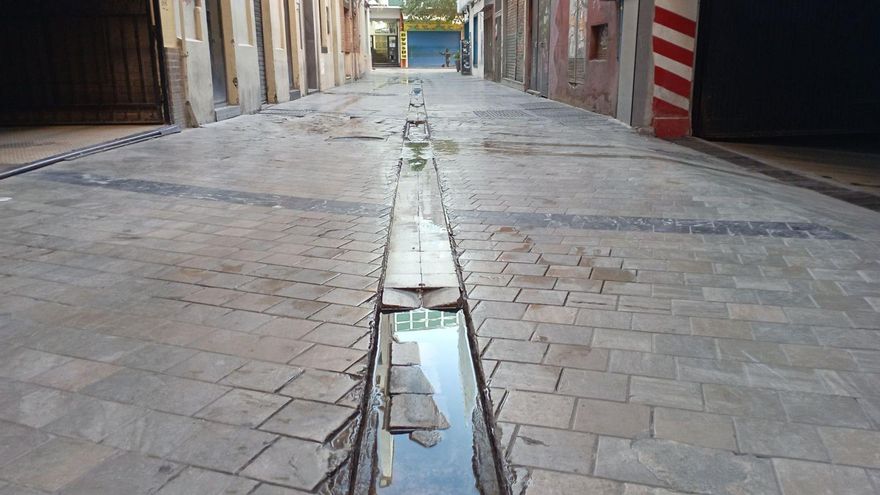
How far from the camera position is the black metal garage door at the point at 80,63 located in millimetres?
9117

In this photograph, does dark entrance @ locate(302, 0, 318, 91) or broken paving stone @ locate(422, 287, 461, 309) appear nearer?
broken paving stone @ locate(422, 287, 461, 309)

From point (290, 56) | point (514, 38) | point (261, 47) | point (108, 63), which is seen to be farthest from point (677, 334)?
point (514, 38)

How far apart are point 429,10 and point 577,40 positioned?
47.7 m

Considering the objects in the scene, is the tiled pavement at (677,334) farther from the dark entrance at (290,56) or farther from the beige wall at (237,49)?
the dark entrance at (290,56)

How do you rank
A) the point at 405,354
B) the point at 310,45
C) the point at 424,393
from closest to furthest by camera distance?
the point at 424,393 → the point at 405,354 → the point at 310,45

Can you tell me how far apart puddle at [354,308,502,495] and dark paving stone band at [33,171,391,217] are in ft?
6.32

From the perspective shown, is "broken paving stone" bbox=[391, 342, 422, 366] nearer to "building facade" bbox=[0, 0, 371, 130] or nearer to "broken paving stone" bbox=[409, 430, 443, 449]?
"broken paving stone" bbox=[409, 430, 443, 449]

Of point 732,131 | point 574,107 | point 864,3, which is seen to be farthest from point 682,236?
point 574,107

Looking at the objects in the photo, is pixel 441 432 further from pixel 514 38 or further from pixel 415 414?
pixel 514 38

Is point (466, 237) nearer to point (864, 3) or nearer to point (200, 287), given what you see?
point (200, 287)

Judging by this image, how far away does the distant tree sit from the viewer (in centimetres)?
5734

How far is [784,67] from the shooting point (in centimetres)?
914

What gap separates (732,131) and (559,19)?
693cm

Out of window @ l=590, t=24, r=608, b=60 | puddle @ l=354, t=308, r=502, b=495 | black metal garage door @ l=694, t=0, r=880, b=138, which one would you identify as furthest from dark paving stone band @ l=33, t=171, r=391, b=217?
window @ l=590, t=24, r=608, b=60
